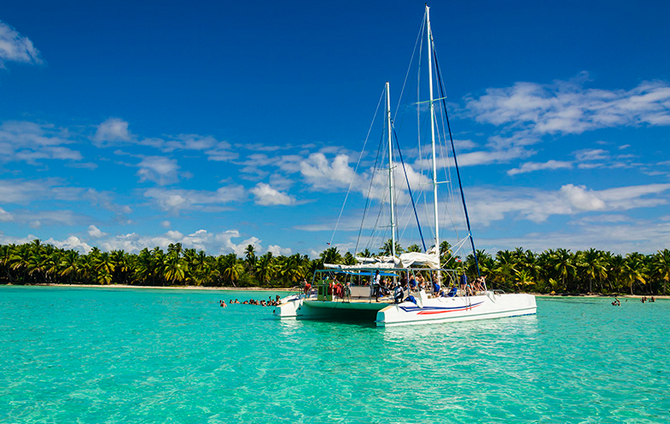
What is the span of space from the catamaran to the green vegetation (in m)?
42.3

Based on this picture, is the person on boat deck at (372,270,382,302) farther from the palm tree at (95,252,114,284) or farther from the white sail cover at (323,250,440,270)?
the palm tree at (95,252,114,284)

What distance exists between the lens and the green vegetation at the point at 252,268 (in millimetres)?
69625

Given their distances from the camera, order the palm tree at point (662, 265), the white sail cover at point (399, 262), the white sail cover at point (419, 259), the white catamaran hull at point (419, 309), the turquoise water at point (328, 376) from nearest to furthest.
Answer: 1. the turquoise water at point (328, 376)
2. the white catamaran hull at point (419, 309)
3. the white sail cover at point (399, 262)
4. the white sail cover at point (419, 259)
5. the palm tree at point (662, 265)

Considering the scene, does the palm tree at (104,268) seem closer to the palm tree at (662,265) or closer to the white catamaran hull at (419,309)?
the white catamaran hull at (419,309)

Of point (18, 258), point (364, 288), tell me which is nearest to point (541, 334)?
point (364, 288)

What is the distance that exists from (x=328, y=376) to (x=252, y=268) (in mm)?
83892

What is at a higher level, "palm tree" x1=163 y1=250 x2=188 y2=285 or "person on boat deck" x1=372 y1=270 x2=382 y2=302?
"palm tree" x1=163 y1=250 x2=188 y2=285

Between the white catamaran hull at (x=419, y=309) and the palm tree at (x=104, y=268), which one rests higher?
the palm tree at (x=104, y=268)

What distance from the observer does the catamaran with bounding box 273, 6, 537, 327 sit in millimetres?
22797

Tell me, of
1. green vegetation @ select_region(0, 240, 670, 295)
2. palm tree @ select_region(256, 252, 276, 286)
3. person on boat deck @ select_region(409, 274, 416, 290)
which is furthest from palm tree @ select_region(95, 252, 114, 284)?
person on boat deck @ select_region(409, 274, 416, 290)

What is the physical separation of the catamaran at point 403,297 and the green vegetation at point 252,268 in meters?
42.3

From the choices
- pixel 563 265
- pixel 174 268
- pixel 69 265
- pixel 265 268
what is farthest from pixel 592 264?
pixel 69 265

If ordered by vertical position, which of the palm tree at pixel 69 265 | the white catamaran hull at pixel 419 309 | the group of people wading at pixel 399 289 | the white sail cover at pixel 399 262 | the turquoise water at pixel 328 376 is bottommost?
the turquoise water at pixel 328 376

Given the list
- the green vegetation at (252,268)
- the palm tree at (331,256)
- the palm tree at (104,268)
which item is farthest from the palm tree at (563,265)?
the palm tree at (104,268)
